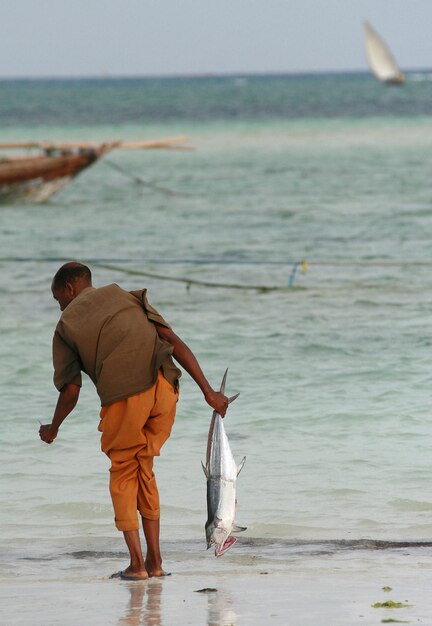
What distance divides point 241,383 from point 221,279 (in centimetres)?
491

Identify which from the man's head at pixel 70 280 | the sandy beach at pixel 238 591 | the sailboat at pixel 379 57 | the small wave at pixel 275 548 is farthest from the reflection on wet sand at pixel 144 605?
the sailboat at pixel 379 57

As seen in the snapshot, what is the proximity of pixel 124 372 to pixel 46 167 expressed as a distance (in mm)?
17488

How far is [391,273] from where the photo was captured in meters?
13.2

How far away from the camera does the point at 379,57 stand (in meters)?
80.1

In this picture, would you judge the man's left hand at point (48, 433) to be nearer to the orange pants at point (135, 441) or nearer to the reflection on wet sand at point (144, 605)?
the orange pants at point (135, 441)

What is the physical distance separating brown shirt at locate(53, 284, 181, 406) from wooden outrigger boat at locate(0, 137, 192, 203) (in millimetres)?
16778

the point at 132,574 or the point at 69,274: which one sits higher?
the point at 69,274

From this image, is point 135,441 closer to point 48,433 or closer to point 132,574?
point 48,433

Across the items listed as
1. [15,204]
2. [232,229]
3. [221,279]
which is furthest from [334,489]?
[15,204]

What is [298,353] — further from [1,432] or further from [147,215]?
[147,215]

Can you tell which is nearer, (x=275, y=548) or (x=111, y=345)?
(x=111, y=345)

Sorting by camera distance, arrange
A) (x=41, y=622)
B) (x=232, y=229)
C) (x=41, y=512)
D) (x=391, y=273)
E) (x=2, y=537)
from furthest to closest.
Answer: (x=232, y=229) < (x=391, y=273) < (x=41, y=512) < (x=2, y=537) < (x=41, y=622)

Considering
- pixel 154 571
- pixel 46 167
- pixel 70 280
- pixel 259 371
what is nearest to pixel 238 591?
pixel 154 571

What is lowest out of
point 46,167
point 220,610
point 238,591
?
point 46,167
